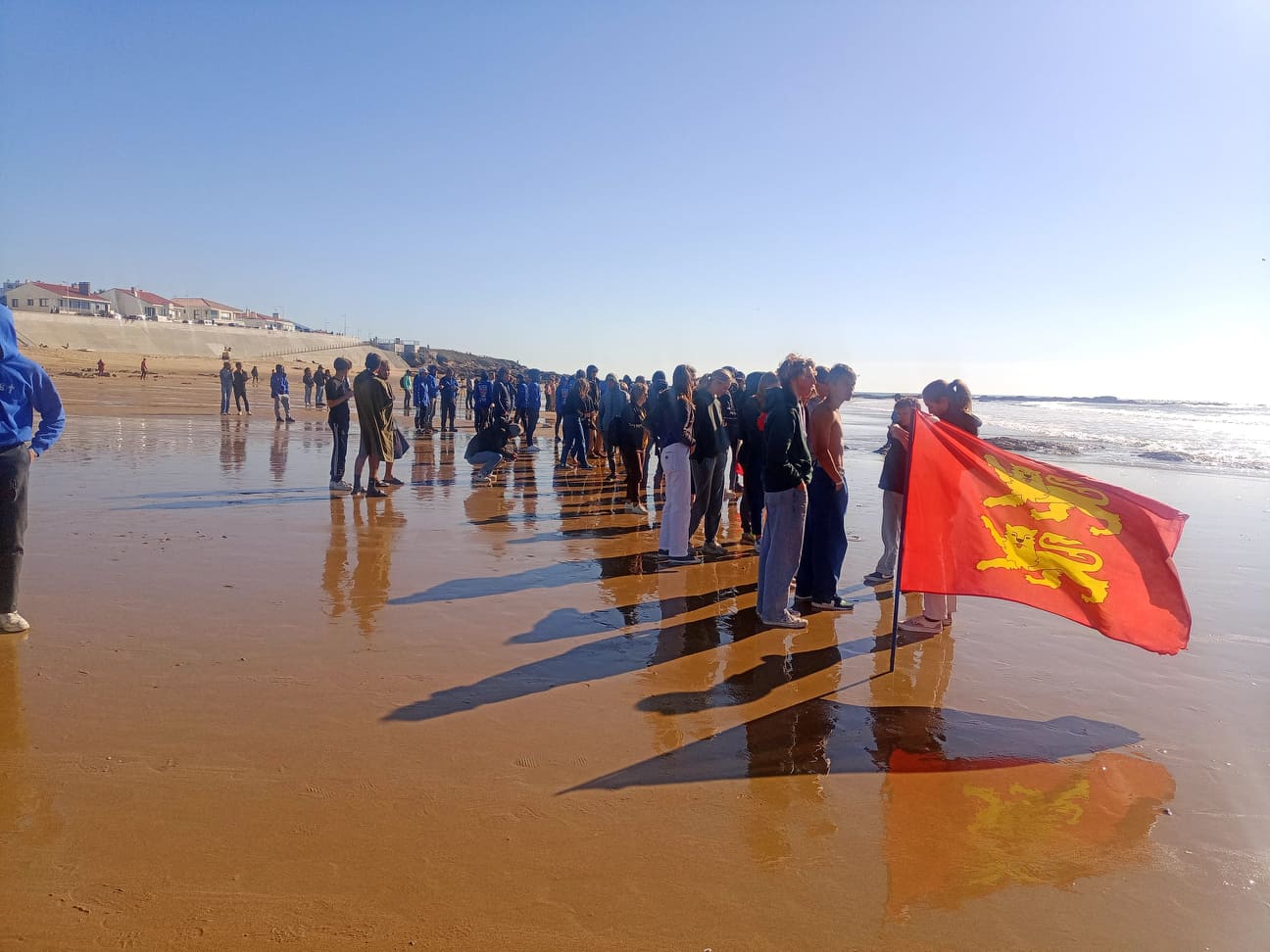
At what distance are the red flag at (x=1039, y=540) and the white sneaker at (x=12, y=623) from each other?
5.80 meters

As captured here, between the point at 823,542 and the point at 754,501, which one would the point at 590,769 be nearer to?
the point at 823,542

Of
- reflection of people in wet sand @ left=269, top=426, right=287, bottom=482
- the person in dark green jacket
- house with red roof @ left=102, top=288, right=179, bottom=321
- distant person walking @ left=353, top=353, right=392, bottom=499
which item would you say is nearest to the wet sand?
the person in dark green jacket

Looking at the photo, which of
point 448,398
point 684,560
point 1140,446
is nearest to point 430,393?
point 448,398

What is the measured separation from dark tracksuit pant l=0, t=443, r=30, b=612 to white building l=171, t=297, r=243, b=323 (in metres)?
116

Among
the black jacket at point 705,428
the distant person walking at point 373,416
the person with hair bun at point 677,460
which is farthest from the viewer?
the distant person walking at point 373,416

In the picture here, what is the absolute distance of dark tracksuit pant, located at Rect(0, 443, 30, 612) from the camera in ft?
16.3

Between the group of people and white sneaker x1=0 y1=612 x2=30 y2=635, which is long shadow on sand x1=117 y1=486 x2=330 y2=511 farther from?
the group of people

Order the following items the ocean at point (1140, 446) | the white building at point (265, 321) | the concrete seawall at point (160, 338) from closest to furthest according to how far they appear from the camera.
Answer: the ocean at point (1140, 446) < the concrete seawall at point (160, 338) < the white building at point (265, 321)

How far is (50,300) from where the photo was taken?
91.0 meters

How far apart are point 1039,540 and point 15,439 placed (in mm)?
6751

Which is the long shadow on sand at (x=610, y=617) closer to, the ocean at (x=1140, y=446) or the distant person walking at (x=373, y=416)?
the distant person walking at (x=373, y=416)

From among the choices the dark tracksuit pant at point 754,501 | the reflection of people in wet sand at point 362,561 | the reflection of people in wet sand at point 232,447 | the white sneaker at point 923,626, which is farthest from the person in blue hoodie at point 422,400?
the white sneaker at point 923,626

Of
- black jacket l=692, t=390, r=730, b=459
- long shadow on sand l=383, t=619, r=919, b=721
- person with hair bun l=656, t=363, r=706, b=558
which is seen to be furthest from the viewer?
black jacket l=692, t=390, r=730, b=459

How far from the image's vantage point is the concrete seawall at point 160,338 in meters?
62.8
